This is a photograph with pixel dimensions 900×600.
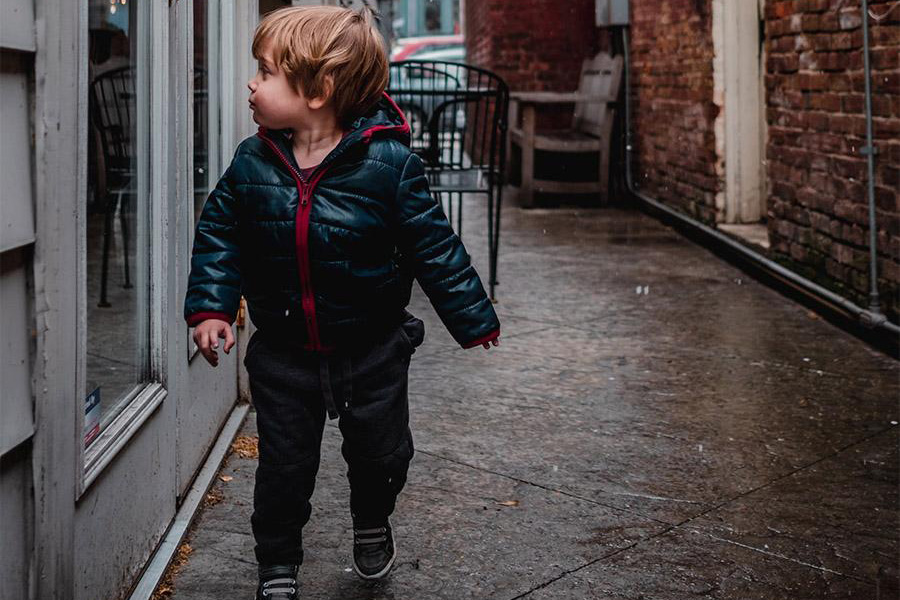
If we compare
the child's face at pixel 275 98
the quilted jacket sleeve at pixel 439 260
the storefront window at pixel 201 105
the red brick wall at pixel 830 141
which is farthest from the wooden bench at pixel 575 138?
the child's face at pixel 275 98

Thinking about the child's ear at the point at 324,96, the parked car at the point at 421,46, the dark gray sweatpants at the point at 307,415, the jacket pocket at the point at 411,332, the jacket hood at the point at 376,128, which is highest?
the parked car at the point at 421,46

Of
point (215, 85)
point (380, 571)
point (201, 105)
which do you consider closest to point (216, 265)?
point (380, 571)

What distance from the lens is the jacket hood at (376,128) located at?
239cm

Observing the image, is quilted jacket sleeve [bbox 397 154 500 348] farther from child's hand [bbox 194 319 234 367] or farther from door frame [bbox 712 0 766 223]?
door frame [bbox 712 0 766 223]

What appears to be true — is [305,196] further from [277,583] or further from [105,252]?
[277,583]

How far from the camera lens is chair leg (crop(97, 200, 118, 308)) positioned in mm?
2480

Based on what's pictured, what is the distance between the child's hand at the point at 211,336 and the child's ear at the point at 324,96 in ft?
1.45

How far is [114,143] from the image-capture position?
255 cm

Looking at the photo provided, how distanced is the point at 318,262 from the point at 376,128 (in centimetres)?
28

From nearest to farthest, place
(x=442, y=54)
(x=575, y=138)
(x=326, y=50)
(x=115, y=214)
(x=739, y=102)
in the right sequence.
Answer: (x=326, y=50), (x=115, y=214), (x=739, y=102), (x=575, y=138), (x=442, y=54)

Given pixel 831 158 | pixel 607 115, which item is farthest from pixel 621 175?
pixel 831 158

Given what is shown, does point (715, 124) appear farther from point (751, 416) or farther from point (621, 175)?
point (751, 416)

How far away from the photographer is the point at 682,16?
8.93 metres

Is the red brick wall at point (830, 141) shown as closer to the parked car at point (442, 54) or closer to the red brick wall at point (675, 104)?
the red brick wall at point (675, 104)
